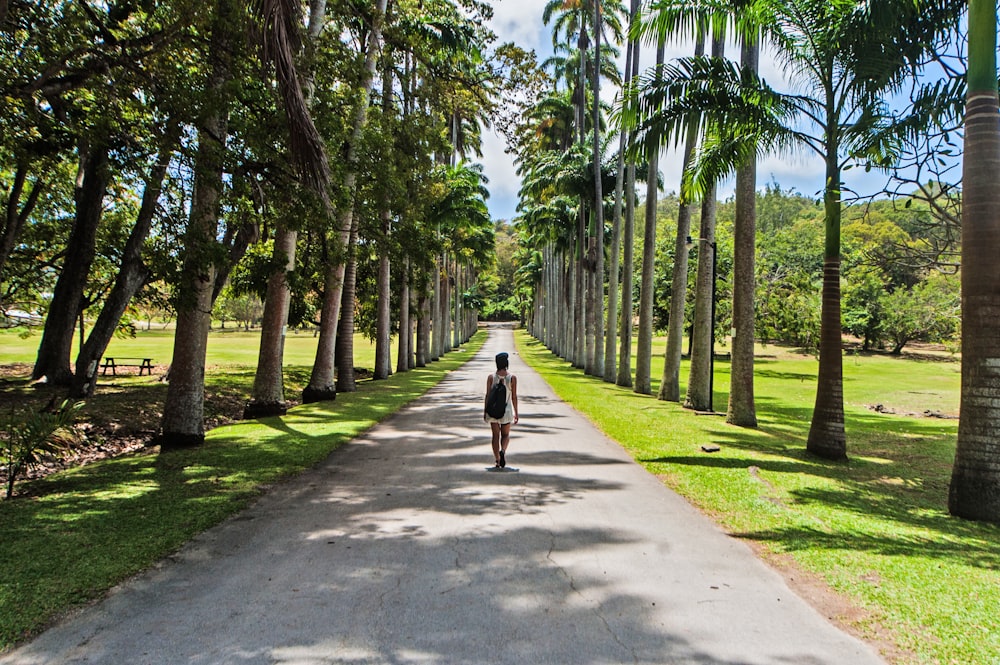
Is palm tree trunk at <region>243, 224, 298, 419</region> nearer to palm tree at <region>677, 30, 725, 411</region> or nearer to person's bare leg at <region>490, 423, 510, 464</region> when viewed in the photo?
person's bare leg at <region>490, 423, 510, 464</region>

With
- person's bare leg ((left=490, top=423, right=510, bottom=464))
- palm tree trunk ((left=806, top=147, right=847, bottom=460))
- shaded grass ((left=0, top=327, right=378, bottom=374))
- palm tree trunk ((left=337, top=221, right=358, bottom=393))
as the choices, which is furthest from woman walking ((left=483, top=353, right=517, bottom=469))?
shaded grass ((left=0, top=327, right=378, bottom=374))

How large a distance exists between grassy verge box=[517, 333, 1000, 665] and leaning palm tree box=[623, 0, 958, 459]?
1605mm

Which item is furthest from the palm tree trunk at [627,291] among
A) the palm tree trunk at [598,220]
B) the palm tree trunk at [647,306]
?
the palm tree trunk at [598,220]

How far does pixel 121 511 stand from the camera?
21.8 ft

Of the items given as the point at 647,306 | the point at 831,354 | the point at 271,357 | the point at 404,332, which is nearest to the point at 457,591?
the point at 831,354

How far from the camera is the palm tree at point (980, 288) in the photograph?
7.07m

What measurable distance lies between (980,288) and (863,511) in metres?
2.80

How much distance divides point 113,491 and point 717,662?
23.1ft

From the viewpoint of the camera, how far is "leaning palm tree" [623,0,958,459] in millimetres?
10008

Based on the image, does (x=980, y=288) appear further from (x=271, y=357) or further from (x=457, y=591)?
(x=271, y=357)

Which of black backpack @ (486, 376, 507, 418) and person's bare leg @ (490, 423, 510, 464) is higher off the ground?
black backpack @ (486, 376, 507, 418)

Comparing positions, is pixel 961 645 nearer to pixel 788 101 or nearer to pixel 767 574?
pixel 767 574

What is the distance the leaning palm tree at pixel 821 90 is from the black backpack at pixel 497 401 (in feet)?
17.7

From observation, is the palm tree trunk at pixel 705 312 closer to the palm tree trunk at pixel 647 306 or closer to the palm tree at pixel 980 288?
the palm tree trunk at pixel 647 306
